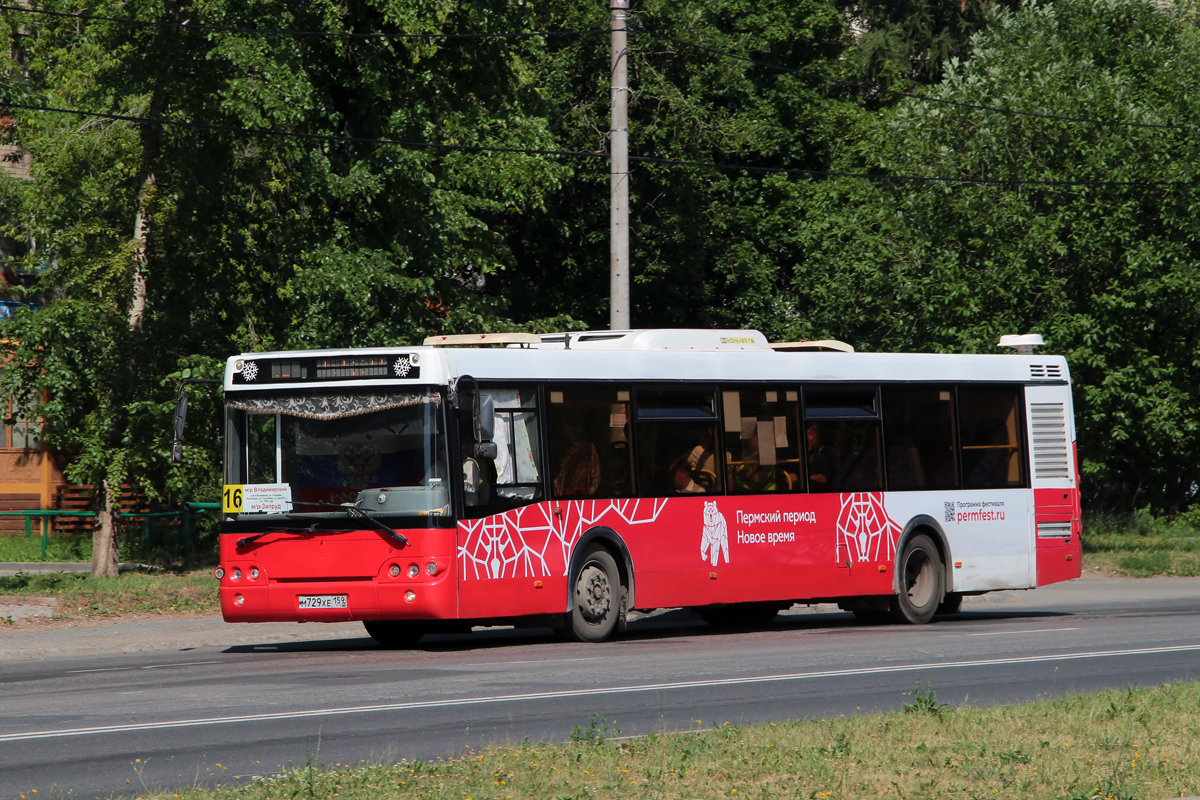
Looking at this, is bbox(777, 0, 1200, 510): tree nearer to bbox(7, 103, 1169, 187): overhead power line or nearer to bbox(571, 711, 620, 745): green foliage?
bbox(7, 103, 1169, 187): overhead power line

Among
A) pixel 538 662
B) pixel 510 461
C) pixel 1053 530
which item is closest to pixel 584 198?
pixel 1053 530

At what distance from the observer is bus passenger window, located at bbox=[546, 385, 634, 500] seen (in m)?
15.8

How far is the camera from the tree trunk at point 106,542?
23672mm

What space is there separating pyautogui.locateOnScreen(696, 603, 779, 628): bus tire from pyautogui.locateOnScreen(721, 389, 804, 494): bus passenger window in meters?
1.85

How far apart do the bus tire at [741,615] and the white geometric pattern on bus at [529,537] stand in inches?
131

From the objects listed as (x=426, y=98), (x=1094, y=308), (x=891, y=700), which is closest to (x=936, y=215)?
(x=1094, y=308)

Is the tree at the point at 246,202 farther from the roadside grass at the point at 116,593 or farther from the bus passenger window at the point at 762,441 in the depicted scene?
the bus passenger window at the point at 762,441

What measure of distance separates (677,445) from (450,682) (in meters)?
5.18

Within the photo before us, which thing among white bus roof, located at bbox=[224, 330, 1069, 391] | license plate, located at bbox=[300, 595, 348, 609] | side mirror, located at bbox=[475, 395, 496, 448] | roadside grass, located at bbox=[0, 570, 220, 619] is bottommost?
roadside grass, located at bbox=[0, 570, 220, 619]

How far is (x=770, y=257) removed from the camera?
39.2 metres

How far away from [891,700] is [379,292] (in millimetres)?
14343

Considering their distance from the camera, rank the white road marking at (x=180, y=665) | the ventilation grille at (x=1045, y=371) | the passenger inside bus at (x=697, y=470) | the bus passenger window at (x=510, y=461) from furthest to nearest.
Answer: the ventilation grille at (x=1045, y=371) → the passenger inside bus at (x=697, y=470) → the bus passenger window at (x=510, y=461) → the white road marking at (x=180, y=665)

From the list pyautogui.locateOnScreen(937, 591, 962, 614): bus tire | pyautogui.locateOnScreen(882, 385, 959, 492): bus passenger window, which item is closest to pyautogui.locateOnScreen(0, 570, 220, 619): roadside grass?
pyautogui.locateOnScreen(882, 385, 959, 492): bus passenger window

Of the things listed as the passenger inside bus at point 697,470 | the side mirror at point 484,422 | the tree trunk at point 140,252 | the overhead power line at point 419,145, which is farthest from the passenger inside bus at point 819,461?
the tree trunk at point 140,252
